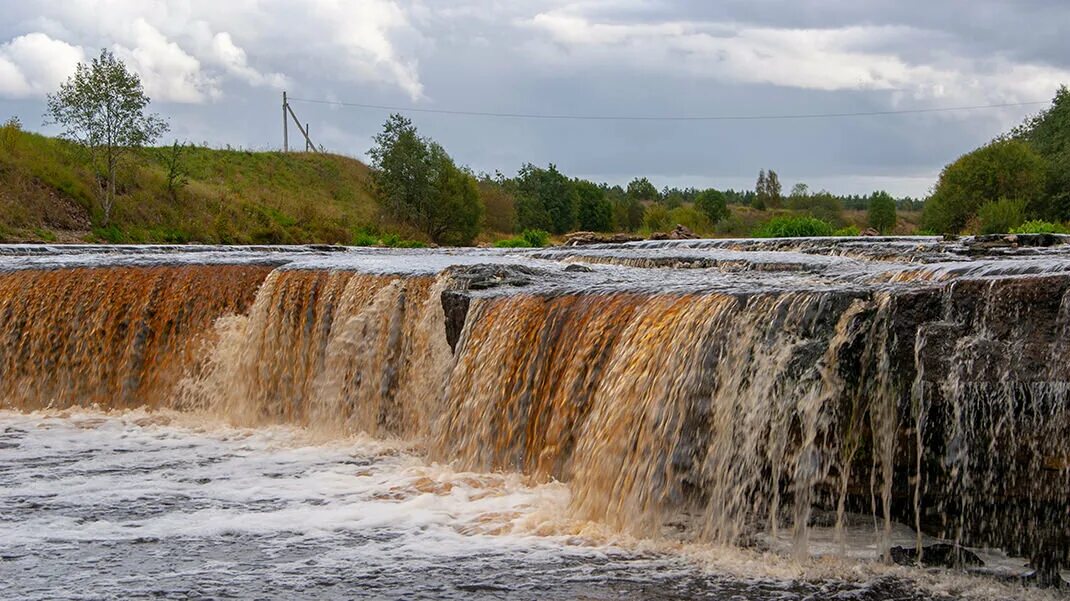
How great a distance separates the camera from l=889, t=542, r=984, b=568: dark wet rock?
622 cm

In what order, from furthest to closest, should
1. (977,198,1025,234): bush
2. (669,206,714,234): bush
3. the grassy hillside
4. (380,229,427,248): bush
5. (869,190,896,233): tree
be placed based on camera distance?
(869,190,896,233): tree, (669,206,714,234): bush, (380,229,427,248): bush, (977,198,1025,234): bush, the grassy hillside

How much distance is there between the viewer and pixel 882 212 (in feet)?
218

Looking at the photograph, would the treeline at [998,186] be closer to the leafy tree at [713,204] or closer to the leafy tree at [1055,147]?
the leafy tree at [1055,147]

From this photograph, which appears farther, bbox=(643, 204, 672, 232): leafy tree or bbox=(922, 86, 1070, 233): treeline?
bbox=(643, 204, 672, 232): leafy tree

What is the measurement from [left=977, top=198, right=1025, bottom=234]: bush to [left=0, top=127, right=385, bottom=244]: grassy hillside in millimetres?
24272

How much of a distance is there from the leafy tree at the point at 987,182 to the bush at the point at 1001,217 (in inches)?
155

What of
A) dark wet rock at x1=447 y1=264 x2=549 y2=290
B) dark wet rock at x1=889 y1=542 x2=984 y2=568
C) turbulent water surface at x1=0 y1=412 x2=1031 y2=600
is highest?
dark wet rock at x1=447 y1=264 x2=549 y2=290

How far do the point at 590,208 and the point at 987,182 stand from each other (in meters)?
26.3

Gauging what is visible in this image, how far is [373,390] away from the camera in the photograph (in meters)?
11.3

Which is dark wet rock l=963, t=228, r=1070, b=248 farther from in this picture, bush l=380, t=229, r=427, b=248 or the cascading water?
bush l=380, t=229, r=427, b=248

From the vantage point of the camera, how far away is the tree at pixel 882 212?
62.8 metres

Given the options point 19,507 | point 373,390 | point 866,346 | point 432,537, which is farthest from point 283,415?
point 866,346

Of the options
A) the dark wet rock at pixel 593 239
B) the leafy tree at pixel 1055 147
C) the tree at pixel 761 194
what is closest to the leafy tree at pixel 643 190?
the tree at pixel 761 194

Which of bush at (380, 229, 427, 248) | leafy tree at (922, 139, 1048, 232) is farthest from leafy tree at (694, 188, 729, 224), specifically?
bush at (380, 229, 427, 248)
